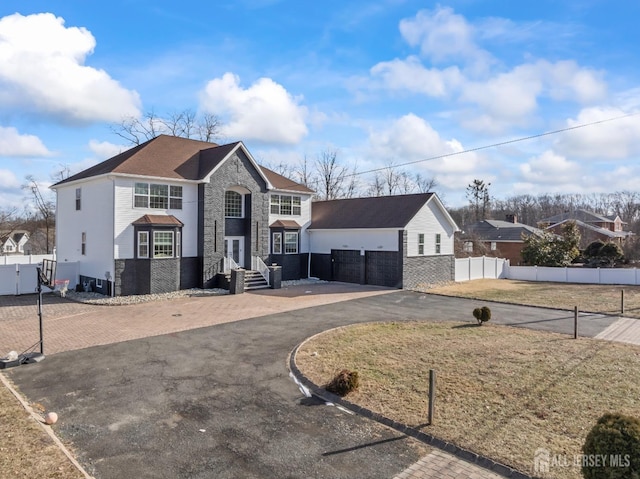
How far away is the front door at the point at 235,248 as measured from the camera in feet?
84.6

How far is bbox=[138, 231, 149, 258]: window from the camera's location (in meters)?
21.5

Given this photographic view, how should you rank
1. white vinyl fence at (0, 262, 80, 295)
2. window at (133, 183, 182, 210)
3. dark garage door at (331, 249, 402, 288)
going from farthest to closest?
dark garage door at (331, 249, 402, 288) < window at (133, 183, 182, 210) < white vinyl fence at (0, 262, 80, 295)

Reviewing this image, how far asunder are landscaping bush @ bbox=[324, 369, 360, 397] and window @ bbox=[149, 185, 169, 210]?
17056 mm

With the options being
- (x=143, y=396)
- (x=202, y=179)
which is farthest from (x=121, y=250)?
(x=143, y=396)

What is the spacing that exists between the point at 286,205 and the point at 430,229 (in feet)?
32.6

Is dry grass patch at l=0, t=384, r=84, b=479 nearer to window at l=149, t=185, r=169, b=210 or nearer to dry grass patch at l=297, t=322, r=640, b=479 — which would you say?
dry grass patch at l=297, t=322, r=640, b=479

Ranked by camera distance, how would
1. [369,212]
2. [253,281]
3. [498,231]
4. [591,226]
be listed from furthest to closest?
[591,226] → [498,231] → [369,212] → [253,281]

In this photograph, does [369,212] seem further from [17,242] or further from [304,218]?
[17,242]

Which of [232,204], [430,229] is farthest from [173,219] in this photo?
[430,229]

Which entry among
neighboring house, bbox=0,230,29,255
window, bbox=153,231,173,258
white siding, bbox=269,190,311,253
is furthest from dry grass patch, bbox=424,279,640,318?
neighboring house, bbox=0,230,29,255

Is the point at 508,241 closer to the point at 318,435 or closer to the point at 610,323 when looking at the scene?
the point at 610,323

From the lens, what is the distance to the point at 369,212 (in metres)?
28.5

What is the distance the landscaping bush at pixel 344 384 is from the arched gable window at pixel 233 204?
1872cm

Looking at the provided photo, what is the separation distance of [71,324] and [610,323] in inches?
793
